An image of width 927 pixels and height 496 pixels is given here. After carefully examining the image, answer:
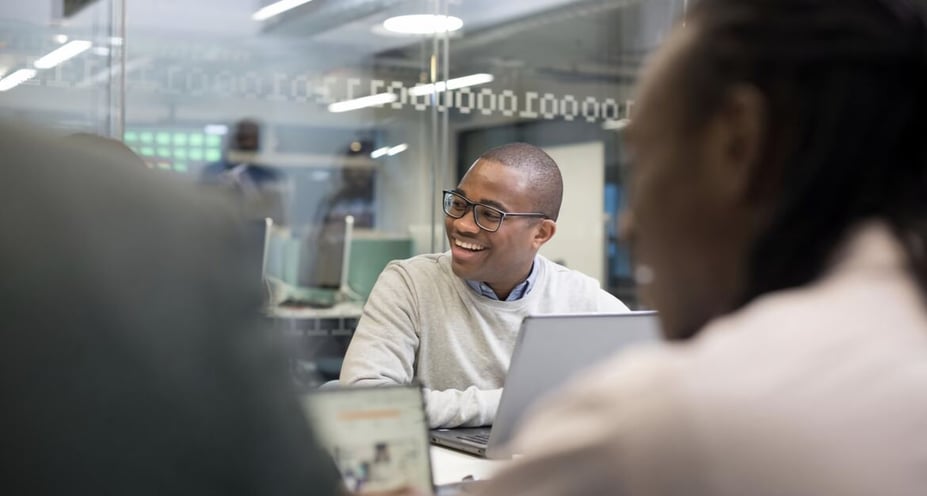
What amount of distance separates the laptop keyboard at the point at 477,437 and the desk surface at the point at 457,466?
50 mm

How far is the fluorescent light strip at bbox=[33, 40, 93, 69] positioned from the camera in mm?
4512

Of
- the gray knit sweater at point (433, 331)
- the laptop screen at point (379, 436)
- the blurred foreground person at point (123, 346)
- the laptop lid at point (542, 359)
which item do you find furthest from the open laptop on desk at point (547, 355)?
the blurred foreground person at point (123, 346)

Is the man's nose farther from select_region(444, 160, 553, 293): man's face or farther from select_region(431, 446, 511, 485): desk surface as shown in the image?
select_region(431, 446, 511, 485): desk surface

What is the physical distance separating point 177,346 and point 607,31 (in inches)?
209

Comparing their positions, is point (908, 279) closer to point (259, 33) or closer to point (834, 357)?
point (834, 357)

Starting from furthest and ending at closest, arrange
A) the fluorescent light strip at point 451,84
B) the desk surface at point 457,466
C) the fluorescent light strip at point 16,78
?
the fluorescent light strip at point 451,84, the fluorescent light strip at point 16,78, the desk surface at point 457,466

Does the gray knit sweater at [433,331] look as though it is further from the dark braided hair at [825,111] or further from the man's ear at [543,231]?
→ the dark braided hair at [825,111]

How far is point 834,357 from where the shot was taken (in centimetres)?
80

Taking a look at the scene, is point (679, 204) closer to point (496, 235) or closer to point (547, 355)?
point (547, 355)

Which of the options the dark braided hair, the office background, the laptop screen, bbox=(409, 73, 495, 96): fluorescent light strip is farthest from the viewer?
bbox=(409, 73, 495, 96): fluorescent light strip

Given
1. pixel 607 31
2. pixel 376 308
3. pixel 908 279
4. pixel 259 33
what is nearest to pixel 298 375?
pixel 908 279

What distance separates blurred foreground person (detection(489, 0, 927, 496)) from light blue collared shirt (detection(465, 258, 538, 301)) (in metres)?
1.87

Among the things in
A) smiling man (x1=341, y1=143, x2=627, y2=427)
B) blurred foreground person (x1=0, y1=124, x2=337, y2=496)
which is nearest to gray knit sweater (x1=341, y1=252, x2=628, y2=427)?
smiling man (x1=341, y1=143, x2=627, y2=427)

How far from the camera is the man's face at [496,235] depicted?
2.90 meters
